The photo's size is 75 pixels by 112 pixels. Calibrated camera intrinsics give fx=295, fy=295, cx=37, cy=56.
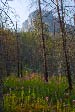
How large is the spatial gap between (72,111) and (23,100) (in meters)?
2.47

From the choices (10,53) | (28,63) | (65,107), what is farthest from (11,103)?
(28,63)

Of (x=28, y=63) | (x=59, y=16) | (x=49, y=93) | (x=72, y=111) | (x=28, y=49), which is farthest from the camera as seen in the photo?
(x=28, y=49)

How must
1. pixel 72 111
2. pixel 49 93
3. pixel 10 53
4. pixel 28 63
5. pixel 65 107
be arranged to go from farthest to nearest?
pixel 28 63 → pixel 10 53 → pixel 49 93 → pixel 65 107 → pixel 72 111

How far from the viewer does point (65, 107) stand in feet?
30.7

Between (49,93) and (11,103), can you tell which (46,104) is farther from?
(49,93)

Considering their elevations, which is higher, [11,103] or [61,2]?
[61,2]

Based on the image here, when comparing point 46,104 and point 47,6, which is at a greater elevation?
point 47,6

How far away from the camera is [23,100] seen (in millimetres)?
10648

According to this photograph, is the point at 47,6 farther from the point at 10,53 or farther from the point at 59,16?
the point at 10,53

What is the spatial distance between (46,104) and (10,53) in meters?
41.4

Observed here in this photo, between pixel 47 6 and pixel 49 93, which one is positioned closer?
pixel 49 93

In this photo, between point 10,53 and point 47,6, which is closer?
point 47,6

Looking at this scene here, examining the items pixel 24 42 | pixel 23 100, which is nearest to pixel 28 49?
pixel 24 42

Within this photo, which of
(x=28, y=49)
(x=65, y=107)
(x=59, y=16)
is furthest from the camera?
(x=28, y=49)
